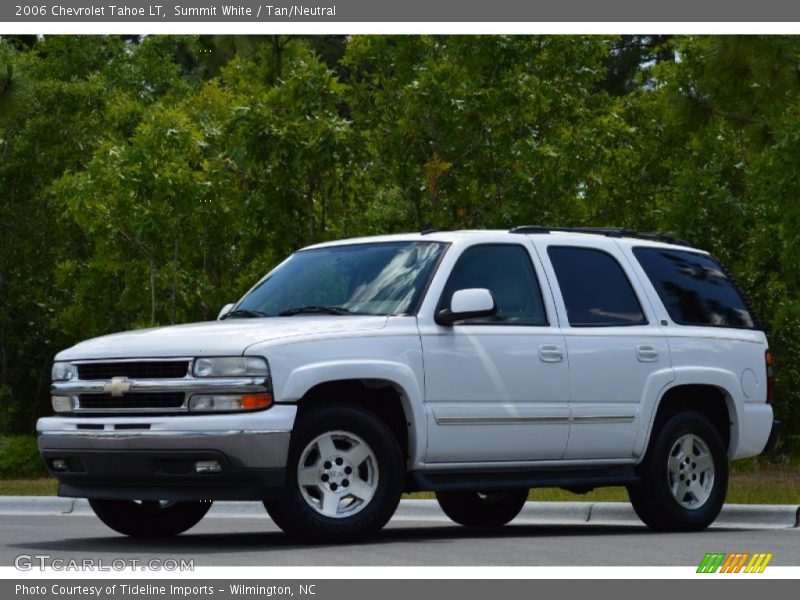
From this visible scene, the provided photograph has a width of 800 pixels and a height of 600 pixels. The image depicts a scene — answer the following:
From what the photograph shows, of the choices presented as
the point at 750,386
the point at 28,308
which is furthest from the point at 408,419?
the point at 28,308

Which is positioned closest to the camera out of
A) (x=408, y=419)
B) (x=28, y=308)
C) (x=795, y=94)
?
(x=408, y=419)

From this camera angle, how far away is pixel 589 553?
10.3 meters

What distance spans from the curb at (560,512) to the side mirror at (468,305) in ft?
11.1

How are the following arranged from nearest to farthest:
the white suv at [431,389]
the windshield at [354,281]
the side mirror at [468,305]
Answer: the white suv at [431,389] → the side mirror at [468,305] → the windshield at [354,281]

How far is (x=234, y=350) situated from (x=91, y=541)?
1992mm

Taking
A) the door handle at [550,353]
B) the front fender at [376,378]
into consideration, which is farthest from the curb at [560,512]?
the front fender at [376,378]

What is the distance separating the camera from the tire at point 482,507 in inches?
527

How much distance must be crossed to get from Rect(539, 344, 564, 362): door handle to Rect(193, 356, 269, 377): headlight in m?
2.25

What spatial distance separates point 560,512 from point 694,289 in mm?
2200

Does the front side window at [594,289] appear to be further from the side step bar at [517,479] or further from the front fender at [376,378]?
the front fender at [376,378]

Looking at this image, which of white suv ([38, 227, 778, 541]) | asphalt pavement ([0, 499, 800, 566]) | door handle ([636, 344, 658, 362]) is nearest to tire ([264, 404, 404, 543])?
white suv ([38, 227, 778, 541])

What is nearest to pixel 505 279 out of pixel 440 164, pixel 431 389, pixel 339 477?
pixel 431 389

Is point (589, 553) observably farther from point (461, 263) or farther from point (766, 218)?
point (766, 218)

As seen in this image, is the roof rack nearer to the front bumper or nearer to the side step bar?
the side step bar
